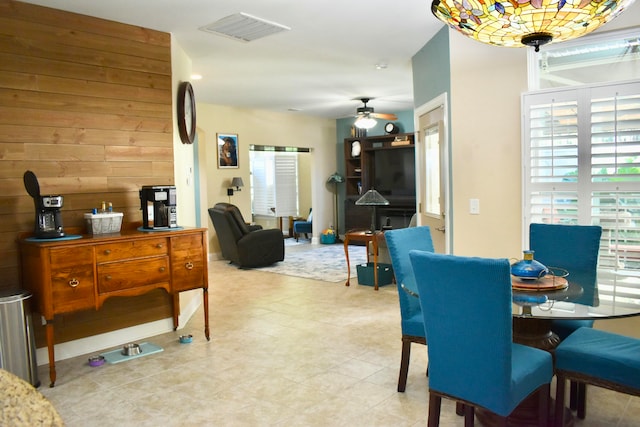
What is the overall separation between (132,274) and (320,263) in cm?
440

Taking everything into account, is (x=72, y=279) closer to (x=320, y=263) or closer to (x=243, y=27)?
(x=243, y=27)

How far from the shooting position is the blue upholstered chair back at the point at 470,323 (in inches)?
71.2

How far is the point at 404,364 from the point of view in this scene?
2873mm

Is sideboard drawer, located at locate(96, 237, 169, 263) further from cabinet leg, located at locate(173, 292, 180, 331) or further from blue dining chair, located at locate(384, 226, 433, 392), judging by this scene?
blue dining chair, located at locate(384, 226, 433, 392)

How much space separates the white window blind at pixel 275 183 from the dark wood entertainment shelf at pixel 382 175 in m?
1.72

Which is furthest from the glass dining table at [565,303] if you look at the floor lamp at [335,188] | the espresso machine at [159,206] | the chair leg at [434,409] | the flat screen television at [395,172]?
the floor lamp at [335,188]

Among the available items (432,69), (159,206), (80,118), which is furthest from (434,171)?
(80,118)

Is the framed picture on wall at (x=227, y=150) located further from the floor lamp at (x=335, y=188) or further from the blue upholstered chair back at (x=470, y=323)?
the blue upholstered chair back at (x=470, y=323)

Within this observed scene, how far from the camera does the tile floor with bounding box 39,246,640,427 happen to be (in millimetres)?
2645

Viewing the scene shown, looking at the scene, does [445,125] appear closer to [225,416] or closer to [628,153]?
[628,153]

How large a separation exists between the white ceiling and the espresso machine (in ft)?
4.40

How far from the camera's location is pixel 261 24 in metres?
3.96

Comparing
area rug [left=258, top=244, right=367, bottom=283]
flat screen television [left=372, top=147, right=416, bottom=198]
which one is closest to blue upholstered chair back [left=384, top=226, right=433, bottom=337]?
area rug [left=258, top=244, right=367, bottom=283]

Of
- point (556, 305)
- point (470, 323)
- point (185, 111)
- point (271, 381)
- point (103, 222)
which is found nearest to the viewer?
point (470, 323)
